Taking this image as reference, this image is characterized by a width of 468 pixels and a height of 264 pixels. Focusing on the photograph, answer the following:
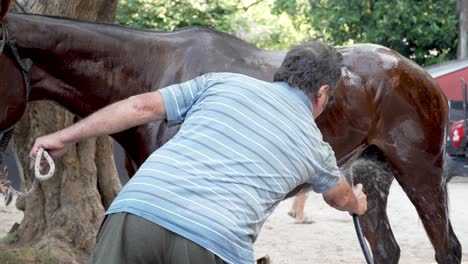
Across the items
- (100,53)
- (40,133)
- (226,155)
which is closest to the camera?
(226,155)

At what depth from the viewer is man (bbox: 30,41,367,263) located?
9.37ft

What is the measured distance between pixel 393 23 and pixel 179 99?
53.2 ft

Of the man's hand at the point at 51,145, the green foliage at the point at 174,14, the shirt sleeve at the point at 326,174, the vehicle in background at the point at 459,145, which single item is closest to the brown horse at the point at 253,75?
the man's hand at the point at 51,145

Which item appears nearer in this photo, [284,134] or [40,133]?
[284,134]

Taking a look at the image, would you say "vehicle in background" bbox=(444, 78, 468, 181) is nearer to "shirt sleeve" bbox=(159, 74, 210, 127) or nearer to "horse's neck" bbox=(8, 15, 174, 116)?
"horse's neck" bbox=(8, 15, 174, 116)

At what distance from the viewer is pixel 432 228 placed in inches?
233

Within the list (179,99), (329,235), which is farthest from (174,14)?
(179,99)

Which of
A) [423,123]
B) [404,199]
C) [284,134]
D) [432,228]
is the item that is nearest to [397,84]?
[423,123]


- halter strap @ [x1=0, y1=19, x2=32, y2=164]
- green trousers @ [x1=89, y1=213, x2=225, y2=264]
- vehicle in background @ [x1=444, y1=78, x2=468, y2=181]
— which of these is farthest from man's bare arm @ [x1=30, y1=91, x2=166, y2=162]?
vehicle in background @ [x1=444, y1=78, x2=468, y2=181]

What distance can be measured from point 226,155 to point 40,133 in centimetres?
408

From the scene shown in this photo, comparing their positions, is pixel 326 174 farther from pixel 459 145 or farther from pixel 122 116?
pixel 459 145

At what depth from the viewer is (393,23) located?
61.6 feet

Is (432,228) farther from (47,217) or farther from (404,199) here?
(404,199)

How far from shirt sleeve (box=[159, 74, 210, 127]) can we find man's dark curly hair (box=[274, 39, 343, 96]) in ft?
1.06
